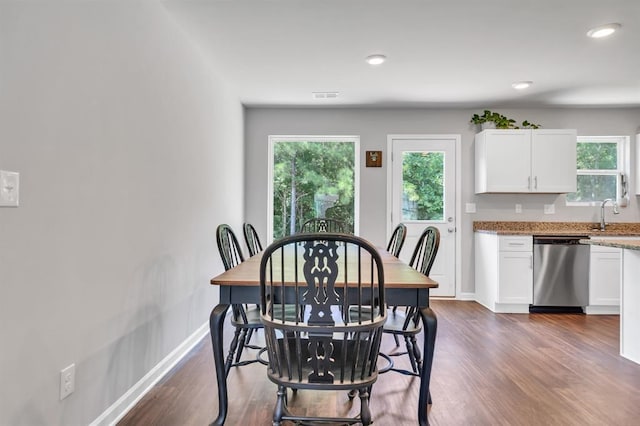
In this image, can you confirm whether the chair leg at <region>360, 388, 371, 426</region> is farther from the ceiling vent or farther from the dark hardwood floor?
the ceiling vent

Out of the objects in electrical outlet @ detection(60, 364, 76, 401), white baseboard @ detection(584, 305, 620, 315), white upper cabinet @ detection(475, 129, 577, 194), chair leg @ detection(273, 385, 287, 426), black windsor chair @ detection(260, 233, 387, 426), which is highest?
white upper cabinet @ detection(475, 129, 577, 194)

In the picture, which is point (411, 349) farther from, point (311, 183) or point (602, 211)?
point (602, 211)

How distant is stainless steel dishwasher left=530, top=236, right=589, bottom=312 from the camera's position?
13.4 feet

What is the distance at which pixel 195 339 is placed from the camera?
305 centimetres

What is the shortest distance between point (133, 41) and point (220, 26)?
0.81 meters

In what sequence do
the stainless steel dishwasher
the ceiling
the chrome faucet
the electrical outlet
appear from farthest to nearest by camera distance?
1. the chrome faucet
2. the stainless steel dishwasher
3. the ceiling
4. the electrical outlet

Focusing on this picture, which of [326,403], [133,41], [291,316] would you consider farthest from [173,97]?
[326,403]

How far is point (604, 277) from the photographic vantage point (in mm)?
4082

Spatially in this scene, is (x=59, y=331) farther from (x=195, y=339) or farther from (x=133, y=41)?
(x=195, y=339)

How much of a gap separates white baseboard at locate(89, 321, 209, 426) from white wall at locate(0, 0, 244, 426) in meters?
0.04

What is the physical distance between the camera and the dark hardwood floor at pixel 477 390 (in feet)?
6.38

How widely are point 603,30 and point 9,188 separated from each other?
3528 mm

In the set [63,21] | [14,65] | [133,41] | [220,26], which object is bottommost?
[14,65]

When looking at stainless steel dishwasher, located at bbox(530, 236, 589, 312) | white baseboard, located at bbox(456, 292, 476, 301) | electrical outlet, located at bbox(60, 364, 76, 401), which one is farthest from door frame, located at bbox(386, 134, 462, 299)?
electrical outlet, located at bbox(60, 364, 76, 401)
